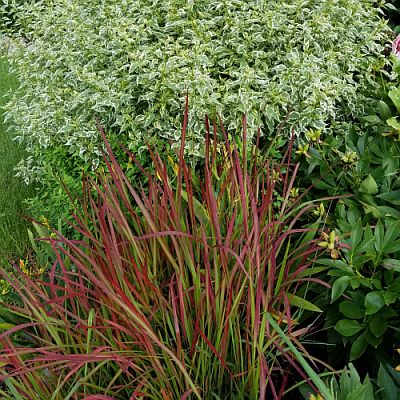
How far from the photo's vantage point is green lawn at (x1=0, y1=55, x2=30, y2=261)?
3.35m

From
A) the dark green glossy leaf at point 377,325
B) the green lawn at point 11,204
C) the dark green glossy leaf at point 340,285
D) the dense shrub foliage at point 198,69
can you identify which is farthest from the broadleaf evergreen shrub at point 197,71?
the dark green glossy leaf at point 377,325

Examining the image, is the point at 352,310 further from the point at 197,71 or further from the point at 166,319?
the point at 197,71

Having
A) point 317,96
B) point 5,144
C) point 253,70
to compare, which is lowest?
point 5,144

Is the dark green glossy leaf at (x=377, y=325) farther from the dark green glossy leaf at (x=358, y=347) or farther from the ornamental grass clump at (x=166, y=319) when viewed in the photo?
the ornamental grass clump at (x=166, y=319)

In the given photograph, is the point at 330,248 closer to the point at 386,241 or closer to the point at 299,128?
the point at 386,241

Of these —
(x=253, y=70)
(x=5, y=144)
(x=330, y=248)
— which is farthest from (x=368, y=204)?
(x=5, y=144)

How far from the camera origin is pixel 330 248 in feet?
5.76

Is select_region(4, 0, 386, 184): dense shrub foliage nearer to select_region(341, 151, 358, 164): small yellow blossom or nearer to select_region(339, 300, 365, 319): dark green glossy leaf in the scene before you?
select_region(341, 151, 358, 164): small yellow blossom

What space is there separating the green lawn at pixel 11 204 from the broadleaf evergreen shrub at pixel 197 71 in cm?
52

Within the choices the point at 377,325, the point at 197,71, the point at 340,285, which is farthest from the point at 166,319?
the point at 197,71

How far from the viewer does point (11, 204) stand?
3.71 m

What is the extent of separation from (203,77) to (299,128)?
55 cm

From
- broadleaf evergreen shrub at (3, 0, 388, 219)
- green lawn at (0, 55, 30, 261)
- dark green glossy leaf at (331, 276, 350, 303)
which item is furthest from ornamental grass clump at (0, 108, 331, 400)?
green lawn at (0, 55, 30, 261)

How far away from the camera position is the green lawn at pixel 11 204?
3.35 metres
